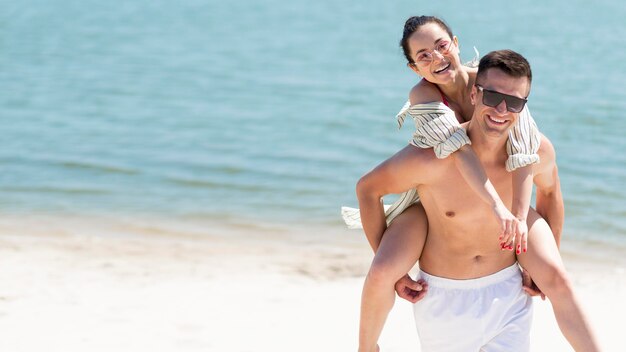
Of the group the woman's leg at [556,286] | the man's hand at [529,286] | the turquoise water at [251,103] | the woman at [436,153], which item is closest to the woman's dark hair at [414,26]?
the woman at [436,153]

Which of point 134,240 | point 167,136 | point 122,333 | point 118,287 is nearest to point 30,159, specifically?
point 167,136

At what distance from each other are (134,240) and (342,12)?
15.4 m

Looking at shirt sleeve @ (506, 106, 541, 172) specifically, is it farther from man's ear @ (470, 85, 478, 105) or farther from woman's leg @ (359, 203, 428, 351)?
woman's leg @ (359, 203, 428, 351)

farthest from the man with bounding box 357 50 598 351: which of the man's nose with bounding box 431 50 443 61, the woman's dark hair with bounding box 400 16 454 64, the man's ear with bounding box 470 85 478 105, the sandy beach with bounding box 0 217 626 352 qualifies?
the sandy beach with bounding box 0 217 626 352

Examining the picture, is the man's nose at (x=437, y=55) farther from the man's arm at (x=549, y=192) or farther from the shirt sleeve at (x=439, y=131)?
A: the man's arm at (x=549, y=192)

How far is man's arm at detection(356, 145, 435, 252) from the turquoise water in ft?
14.3

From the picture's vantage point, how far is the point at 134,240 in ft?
27.4

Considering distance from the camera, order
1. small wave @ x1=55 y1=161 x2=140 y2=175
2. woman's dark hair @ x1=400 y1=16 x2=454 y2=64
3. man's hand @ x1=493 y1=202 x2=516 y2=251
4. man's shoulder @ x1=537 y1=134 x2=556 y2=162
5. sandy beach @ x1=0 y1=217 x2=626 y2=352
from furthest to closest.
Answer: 1. small wave @ x1=55 y1=161 x2=140 y2=175
2. sandy beach @ x1=0 y1=217 x2=626 y2=352
3. woman's dark hair @ x1=400 y1=16 x2=454 y2=64
4. man's shoulder @ x1=537 y1=134 x2=556 y2=162
5. man's hand @ x1=493 y1=202 x2=516 y2=251

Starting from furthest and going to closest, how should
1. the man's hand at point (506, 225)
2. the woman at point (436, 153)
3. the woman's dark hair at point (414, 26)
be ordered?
the woman's dark hair at point (414, 26) < the woman at point (436, 153) < the man's hand at point (506, 225)

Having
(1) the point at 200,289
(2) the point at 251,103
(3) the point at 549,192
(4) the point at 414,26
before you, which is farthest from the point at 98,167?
(3) the point at 549,192

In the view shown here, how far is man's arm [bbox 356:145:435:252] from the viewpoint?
14.3 ft

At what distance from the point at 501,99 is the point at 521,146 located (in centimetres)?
28

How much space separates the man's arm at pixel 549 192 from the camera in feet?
14.8

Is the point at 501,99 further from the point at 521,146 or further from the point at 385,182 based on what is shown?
the point at 385,182
